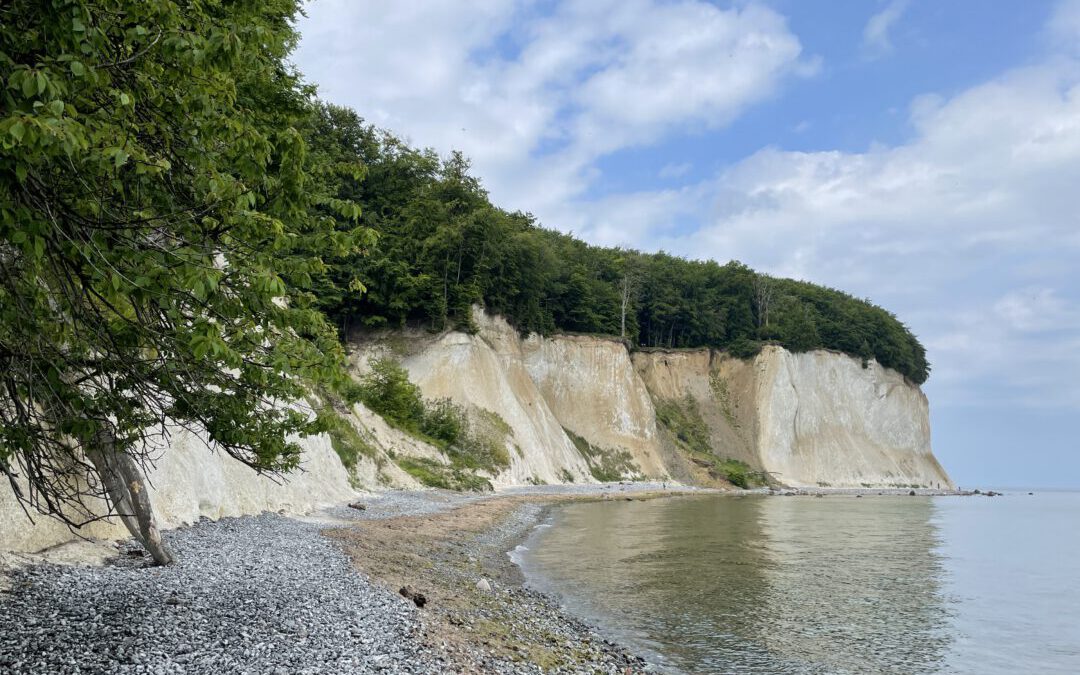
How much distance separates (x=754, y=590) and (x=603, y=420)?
5091cm

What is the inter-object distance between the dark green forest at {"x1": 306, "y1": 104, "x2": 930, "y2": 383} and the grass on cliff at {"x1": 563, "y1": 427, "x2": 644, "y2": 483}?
38.4 feet

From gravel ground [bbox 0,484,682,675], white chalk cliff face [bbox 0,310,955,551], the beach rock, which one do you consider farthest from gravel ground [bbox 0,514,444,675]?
white chalk cliff face [bbox 0,310,955,551]

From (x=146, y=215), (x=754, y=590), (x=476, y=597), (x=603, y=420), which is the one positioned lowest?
(x=754, y=590)

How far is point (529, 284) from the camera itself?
62531 millimetres

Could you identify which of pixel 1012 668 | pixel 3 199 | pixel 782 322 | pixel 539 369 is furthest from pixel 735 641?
pixel 782 322

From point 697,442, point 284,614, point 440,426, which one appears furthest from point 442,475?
point 697,442

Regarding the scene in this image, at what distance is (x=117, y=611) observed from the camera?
27.1ft

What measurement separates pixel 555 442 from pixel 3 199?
56061mm

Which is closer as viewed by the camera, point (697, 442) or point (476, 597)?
point (476, 597)

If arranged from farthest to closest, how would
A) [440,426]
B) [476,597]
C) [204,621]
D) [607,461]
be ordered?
[607,461] < [440,426] < [476,597] < [204,621]

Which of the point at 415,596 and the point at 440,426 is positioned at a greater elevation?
the point at 440,426

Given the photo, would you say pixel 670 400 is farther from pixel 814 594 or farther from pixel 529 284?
pixel 814 594

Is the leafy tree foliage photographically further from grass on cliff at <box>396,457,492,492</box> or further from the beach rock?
grass on cliff at <box>396,457,492,492</box>

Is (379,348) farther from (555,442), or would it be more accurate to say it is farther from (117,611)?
(117,611)
